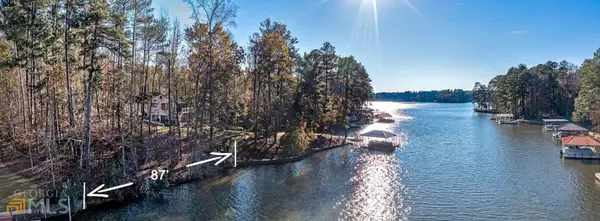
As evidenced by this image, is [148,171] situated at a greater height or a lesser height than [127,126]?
lesser

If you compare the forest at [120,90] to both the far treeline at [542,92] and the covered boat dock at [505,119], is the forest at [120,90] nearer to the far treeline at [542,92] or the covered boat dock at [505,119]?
the covered boat dock at [505,119]

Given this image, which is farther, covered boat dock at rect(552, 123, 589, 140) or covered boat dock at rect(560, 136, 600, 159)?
covered boat dock at rect(552, 123, 589, 140)

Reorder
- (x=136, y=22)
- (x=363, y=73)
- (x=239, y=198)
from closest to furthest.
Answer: (x=239, y=198) → (x=136, y=22) → (x=363, y=73)

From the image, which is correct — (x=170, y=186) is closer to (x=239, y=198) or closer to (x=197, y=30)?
(x=239, y=198)

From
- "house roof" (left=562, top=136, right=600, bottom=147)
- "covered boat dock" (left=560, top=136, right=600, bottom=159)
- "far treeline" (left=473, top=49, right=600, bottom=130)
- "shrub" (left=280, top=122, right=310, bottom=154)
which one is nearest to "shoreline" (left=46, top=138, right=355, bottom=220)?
Answer: "shrub" (left=280, top=122, right=310, bottom=154)

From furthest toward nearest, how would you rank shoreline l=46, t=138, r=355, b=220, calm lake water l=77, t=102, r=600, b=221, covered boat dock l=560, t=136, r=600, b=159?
covered boat dock l=560, t=136, r=600, b=159
shoreline l=46, t=138, r=355, b=220
calm lake water l=77, t=102, r=600, b=221

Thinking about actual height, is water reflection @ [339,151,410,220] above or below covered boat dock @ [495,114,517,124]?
below

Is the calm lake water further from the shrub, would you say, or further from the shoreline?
the shrub

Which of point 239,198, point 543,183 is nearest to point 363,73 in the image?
point 543,183

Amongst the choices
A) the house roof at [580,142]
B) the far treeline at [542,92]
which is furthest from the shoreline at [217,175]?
the far treeline at [542,92]
